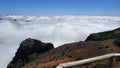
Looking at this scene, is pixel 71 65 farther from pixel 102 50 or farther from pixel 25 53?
pixel 25 53

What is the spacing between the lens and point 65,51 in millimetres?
71125

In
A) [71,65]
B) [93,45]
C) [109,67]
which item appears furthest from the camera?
[93,45]

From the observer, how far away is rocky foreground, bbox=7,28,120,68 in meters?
57.4

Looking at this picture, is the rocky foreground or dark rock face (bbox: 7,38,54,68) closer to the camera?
the rocky foreground

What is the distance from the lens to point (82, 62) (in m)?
9.42

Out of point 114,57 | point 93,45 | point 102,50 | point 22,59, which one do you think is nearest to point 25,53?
point 22,59

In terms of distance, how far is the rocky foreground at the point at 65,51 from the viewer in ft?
188

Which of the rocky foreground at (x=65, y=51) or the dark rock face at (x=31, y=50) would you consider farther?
the dark rock face at (x=31, y=50)

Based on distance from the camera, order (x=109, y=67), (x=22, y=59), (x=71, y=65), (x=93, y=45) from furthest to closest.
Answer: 1. (x=22, y=59)
2. (x=93, y=45)
3. (x=109, y=67)
4. (x=71, y=65)

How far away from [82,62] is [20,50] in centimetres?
9460

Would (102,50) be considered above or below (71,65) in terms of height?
below

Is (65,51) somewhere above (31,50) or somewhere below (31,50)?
above

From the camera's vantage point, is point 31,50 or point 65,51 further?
point 31,50

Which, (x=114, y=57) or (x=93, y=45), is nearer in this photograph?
(x=114, y=57)
